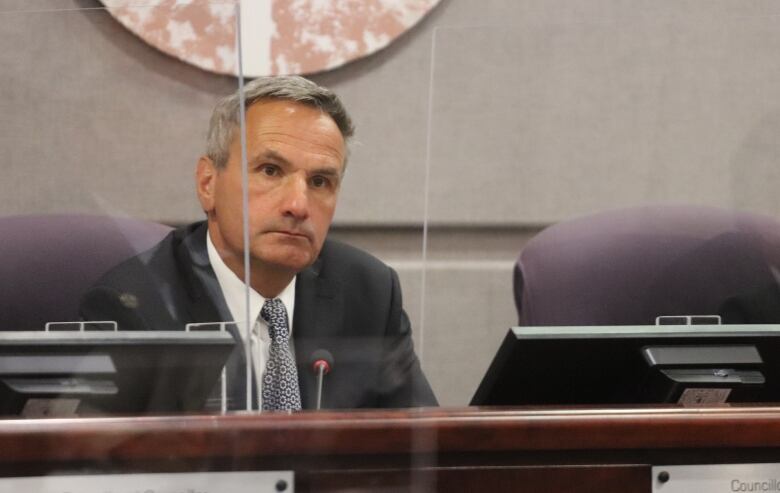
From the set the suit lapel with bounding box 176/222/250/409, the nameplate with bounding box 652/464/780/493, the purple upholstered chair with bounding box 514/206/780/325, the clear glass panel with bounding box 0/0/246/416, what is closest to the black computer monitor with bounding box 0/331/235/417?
the suit lapel with bounding box 176/222/250/409

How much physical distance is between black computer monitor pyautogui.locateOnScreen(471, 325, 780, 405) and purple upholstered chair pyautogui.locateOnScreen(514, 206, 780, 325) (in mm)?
298

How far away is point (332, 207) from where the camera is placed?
1.38m

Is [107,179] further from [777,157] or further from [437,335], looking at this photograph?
[777,157]

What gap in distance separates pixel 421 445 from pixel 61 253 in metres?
0.57

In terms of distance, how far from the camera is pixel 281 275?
4.29 feet

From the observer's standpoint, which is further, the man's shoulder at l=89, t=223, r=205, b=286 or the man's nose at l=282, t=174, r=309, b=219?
the man's nose at l=282, t=174, r=309, b=219

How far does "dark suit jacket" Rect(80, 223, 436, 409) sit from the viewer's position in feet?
3.74

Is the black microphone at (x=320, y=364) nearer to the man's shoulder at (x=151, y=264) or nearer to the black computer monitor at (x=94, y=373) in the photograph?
the man's shoulder at (x=151, y=264)

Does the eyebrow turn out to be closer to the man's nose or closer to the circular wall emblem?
the man's nose

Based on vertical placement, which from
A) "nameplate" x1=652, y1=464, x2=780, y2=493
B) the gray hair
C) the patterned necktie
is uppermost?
the gray hair

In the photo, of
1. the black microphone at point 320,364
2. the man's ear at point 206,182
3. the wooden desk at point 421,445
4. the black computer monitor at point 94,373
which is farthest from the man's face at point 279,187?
the wooden desk at point 421,445

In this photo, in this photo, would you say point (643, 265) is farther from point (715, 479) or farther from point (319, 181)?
point (715, 479)

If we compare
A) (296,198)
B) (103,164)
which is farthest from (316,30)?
(103,164)

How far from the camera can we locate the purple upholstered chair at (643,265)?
139cm
